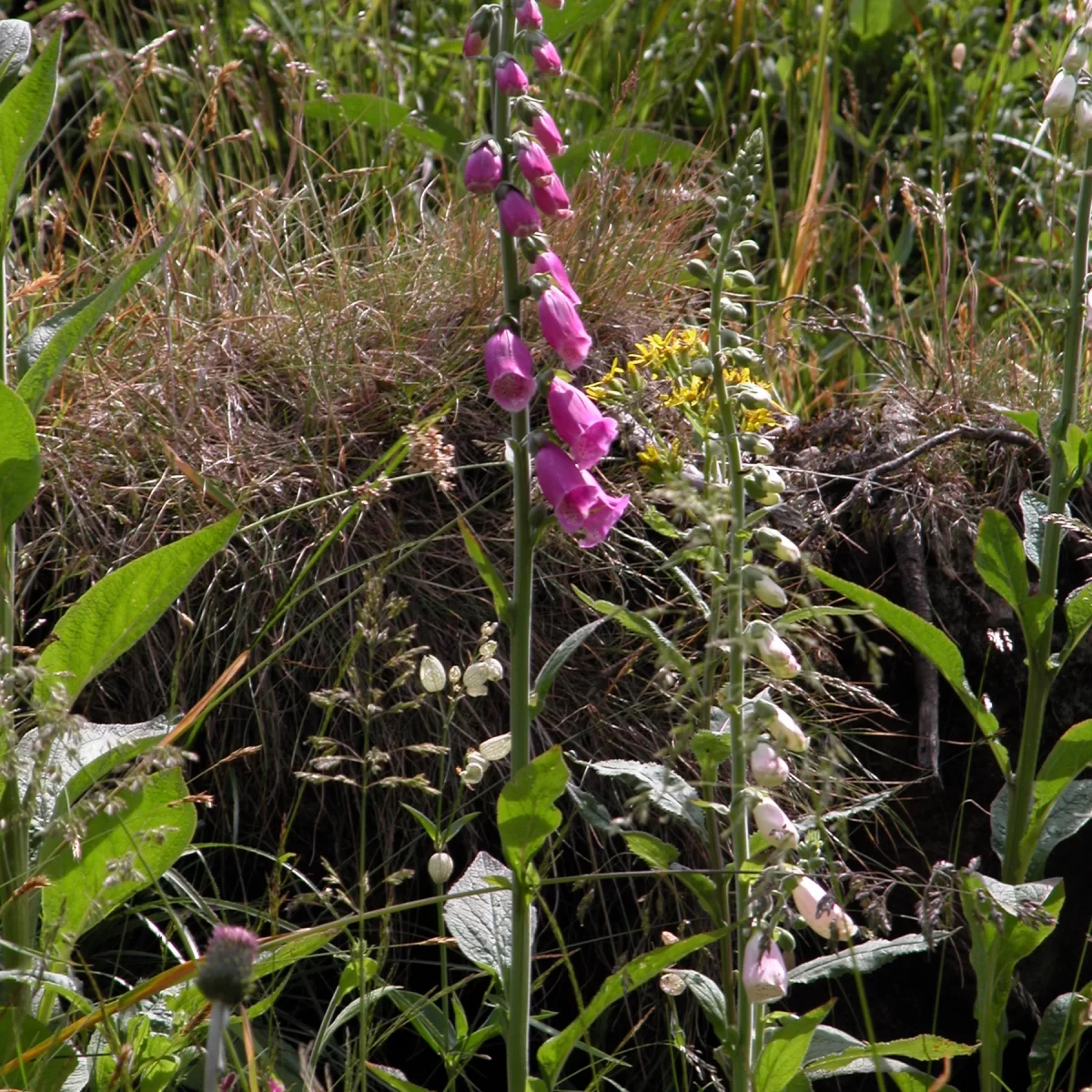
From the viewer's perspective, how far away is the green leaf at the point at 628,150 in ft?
9.92

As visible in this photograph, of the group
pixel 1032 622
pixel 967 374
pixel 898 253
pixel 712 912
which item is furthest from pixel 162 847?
pixel 898 253

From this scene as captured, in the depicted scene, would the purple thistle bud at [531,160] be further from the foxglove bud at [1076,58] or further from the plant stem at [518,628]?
the foxglove bud at [1076,58]

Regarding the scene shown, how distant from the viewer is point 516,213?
1.43m

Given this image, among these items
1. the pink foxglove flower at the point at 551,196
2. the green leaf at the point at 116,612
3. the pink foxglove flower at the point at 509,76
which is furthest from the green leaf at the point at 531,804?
the pink foxglove flower at the point at 509,76

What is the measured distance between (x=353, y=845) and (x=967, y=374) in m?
1.52

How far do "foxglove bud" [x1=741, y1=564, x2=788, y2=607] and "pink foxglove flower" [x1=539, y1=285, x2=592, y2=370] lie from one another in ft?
1.09

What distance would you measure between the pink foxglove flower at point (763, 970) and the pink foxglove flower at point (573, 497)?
0.46m

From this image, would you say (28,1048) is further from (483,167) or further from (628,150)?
(628,150)

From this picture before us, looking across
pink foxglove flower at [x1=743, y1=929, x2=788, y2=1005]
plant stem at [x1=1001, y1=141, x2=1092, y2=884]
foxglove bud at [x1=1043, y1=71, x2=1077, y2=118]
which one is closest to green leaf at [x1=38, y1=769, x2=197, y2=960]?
pink foxglove flower at [x1=743, y1=929, x2=788, y2=1005]

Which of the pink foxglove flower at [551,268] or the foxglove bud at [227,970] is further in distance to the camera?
the pink foxglove flower at [551,268]

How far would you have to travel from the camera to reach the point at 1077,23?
1839mm

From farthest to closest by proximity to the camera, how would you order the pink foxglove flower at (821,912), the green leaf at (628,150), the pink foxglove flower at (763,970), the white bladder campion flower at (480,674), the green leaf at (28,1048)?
the green leaf at (628,150), the white bladder campion flower at (480,674), the green leaf at (28,1048), the pink foxglove flower at (763,970), the pink foxglove flower at (821,912)

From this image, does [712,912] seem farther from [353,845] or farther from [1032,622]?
[353,845]

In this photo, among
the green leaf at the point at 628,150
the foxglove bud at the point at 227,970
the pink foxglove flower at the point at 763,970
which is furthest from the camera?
the green leaf at the point at 628,150
